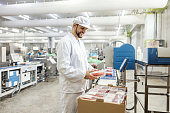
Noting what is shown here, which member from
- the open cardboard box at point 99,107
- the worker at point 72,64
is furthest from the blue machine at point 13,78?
the open cardboard box at point 99,107

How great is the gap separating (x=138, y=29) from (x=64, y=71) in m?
9.72

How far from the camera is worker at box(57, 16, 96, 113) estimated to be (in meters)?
1.44

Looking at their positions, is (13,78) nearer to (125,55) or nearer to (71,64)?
(71,64)

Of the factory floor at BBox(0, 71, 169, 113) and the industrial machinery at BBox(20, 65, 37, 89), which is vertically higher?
the industrial machinery at BBox(20, 65, 37, 89)

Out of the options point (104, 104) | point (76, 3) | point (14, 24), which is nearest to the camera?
point (104, 104)

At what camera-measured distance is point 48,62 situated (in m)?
6.04

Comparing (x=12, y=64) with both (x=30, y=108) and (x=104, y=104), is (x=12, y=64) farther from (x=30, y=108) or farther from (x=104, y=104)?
(x=104, y=104)

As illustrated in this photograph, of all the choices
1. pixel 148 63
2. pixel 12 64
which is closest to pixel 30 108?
pixel 12 64

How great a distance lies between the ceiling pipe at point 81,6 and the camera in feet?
14.4

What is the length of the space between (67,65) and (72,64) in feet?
0.43

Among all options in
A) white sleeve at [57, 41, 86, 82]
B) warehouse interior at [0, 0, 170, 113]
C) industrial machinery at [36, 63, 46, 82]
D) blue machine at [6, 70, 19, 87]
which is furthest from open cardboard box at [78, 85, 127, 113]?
industrial machinery at [36, 63, 46, 82]

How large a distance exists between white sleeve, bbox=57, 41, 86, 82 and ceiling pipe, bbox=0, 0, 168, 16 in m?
3.54

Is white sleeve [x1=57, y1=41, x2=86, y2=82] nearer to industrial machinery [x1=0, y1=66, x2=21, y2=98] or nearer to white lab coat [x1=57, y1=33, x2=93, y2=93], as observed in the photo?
white lab coat [x1=57, y1=33, x2=93, y2=93]

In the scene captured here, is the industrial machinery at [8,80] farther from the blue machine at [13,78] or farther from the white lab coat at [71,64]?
the white lab coat at [71,64]
